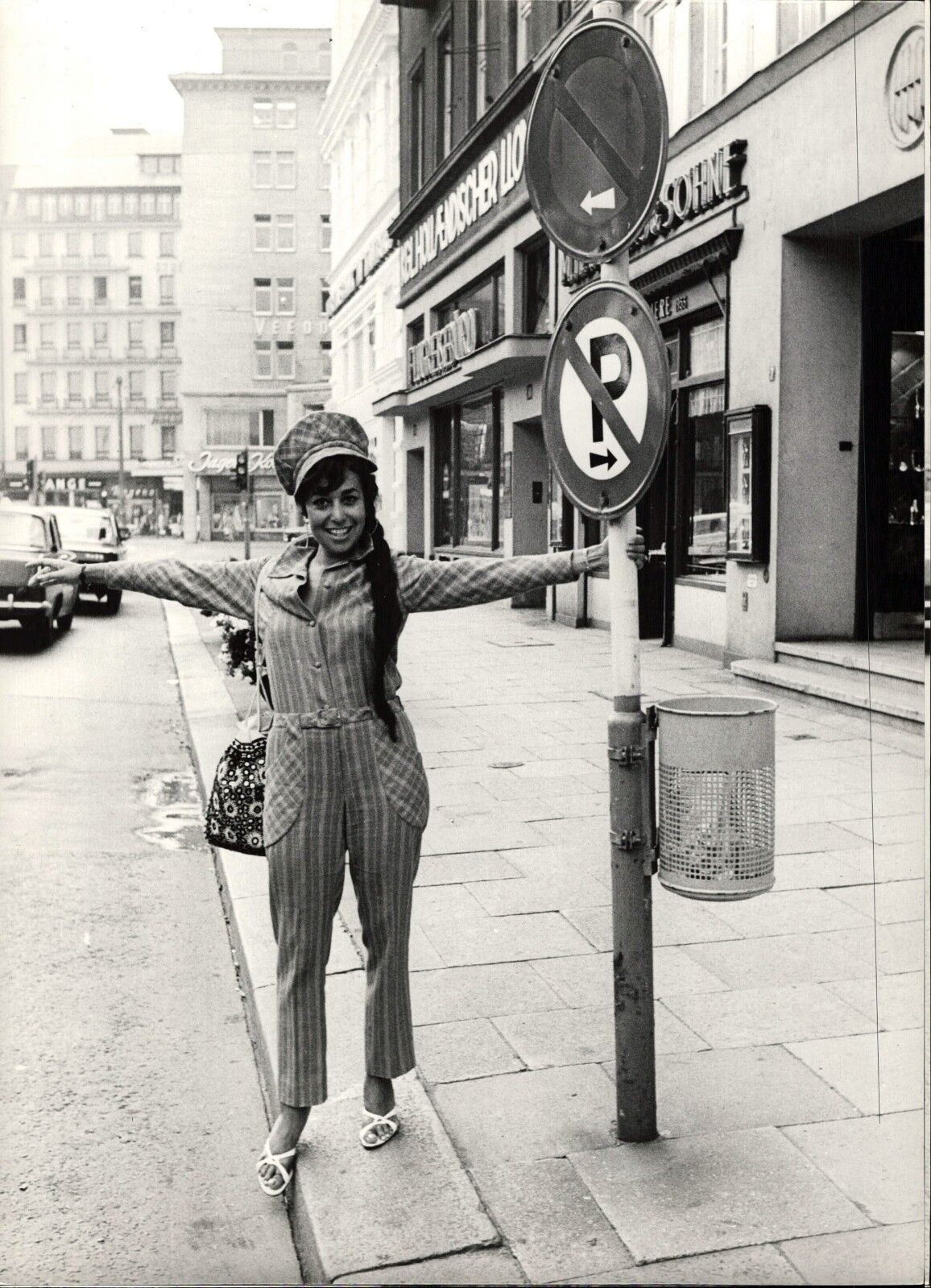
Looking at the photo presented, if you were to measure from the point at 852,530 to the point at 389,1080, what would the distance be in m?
8.63

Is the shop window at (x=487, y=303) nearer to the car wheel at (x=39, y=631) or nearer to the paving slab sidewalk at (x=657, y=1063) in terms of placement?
the car wheel at (x=39, y=631)

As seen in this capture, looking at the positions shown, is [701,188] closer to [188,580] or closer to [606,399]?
[606,399]

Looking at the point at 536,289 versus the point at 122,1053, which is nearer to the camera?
the point at 122,1053

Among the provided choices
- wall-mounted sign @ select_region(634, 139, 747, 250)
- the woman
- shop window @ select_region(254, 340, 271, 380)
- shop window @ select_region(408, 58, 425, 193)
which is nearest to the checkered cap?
the woman

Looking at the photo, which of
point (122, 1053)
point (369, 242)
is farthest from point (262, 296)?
point (122, 1053)

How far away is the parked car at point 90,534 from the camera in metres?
20.3

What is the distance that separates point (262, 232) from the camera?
1242 inches

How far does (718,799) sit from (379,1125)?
1166mm

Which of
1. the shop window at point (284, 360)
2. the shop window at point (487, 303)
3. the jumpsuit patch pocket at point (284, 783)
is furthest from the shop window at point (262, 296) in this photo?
the jumpsuit patch pocket at point (284, 783)

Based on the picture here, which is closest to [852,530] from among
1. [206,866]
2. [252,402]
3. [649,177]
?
[206,866]

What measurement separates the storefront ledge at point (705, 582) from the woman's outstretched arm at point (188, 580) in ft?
30.1

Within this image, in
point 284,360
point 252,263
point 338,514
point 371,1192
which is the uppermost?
point 252,263

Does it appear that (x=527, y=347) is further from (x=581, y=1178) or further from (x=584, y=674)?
(x=581, y=1178)

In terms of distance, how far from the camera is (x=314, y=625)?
3123mm
